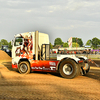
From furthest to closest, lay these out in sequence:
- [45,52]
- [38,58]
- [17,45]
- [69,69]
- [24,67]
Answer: [17,45] → [45,52] → [24,67] → [38,58] → [69,69]

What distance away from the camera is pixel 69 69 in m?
8.57

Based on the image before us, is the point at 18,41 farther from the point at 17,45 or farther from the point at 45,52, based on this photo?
the point at 45,52

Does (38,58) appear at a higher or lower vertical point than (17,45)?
lower

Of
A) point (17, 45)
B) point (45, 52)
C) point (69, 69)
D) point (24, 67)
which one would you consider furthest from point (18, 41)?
point (69, 69)

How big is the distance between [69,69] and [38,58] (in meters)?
2.39

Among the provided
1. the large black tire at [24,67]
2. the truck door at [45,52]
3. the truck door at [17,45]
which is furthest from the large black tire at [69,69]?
the truck door at [17,45]

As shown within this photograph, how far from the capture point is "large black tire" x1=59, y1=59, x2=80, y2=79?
27.3ft

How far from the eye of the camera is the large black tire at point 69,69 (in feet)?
27.3

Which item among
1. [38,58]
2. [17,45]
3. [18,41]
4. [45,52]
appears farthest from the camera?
[18,41]

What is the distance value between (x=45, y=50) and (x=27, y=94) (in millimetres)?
5120

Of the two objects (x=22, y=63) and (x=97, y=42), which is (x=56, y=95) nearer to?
(x=22, y=63)

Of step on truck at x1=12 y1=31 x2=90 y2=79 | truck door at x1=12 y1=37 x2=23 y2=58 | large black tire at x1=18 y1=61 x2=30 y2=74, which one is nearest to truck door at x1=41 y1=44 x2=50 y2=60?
step on truck at x1=12 y1=31 x2=90 y2=79

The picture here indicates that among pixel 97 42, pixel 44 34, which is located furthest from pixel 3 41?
pixel 44 34

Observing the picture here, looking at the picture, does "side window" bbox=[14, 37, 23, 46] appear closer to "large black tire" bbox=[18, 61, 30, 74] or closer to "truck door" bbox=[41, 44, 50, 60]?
"large black tire" bbox=[18, 61, 30, 74]
